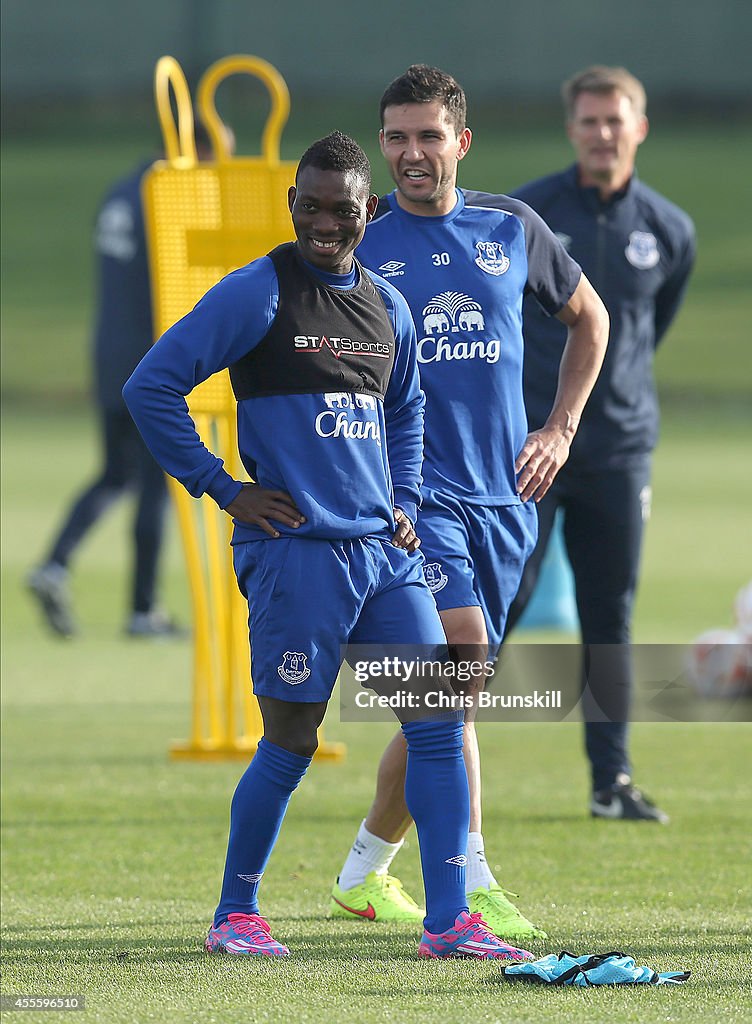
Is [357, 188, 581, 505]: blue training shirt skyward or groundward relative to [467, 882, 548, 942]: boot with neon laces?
skyward

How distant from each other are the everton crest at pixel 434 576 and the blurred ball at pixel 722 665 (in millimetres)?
4161

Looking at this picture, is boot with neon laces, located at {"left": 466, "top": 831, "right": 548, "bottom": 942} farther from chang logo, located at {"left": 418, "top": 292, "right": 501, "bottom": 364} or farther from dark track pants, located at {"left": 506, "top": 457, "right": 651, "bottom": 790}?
dark track pants, located at {"left": 506, "top": 457, "right": 651, "bottom": 790}

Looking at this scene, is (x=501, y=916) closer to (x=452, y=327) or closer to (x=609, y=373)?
(x=452, y=327)

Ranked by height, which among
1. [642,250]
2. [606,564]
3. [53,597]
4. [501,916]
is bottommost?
[53,597]

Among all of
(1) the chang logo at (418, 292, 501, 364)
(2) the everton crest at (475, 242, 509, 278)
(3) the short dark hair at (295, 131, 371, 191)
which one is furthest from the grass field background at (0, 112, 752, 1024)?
(3) the short dark hair at (295, 131, 371, 191)

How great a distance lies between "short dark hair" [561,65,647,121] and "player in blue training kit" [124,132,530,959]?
235 centimetres

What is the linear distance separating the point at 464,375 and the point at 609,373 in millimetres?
1767

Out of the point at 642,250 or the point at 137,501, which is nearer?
the point at 642,250

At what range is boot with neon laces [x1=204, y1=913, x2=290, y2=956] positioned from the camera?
4324 millimetres

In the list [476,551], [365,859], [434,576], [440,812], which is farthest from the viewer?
[365,859]

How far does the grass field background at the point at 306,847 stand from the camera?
13.2 feet

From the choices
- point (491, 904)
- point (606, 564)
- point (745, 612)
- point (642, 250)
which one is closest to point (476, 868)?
point (491, 904)

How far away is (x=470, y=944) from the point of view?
4.24 m

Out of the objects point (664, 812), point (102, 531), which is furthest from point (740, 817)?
point (102, 531)
